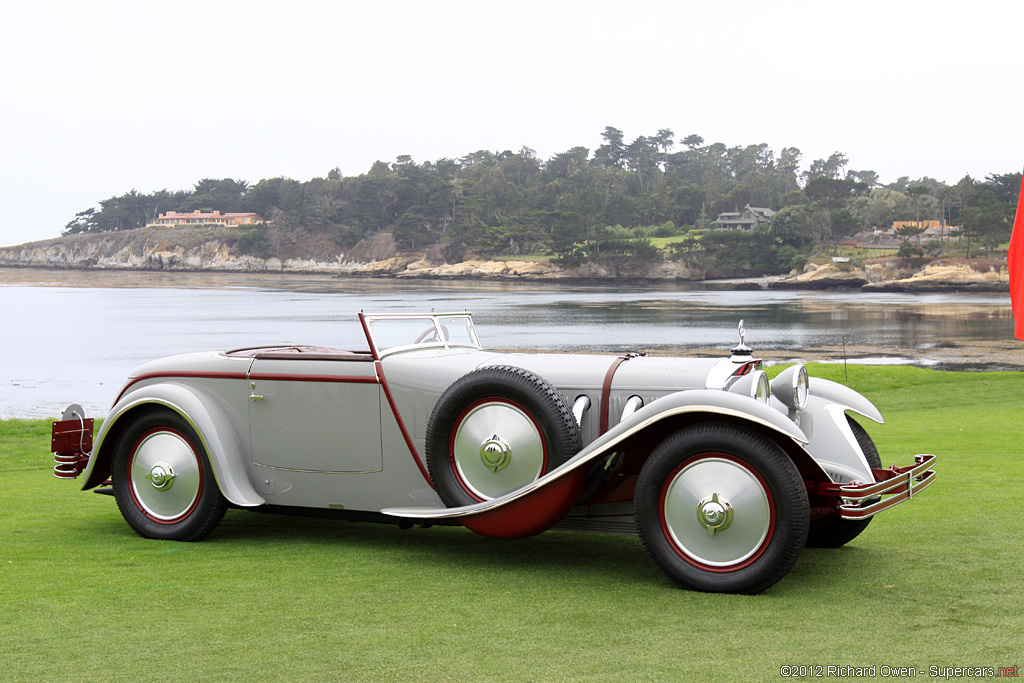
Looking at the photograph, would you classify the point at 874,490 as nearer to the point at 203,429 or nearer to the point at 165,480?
the point at 203,429

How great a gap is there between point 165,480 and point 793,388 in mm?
4340

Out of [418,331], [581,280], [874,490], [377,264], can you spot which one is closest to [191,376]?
[418,331]

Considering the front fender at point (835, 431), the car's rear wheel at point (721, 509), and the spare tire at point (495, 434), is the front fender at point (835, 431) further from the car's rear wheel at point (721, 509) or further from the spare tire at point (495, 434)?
the spare tire at point (495, 434)

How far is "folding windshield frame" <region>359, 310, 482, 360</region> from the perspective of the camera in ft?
19.1

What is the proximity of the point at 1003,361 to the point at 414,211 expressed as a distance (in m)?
114

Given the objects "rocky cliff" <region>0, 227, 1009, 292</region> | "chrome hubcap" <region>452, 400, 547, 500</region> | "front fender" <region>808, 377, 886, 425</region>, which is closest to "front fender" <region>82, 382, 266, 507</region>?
"chrome hubcap" <region>452, 400, 547, 500</region>

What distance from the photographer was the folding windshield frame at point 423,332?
5809mm

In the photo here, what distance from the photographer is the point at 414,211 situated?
471 ft

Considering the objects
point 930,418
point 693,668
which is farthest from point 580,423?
point 930,418

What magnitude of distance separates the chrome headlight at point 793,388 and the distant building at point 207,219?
542 ft

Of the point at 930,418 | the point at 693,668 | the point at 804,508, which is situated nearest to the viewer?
the point at 693,668

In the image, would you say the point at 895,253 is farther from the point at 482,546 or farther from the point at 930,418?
the point at 482,546

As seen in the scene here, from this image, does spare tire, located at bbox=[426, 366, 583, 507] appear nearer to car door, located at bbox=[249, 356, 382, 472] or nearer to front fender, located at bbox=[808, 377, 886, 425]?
car door, located at bbox=[249, 356, 382, 472]

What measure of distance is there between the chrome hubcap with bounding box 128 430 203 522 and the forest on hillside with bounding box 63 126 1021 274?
10757cm
